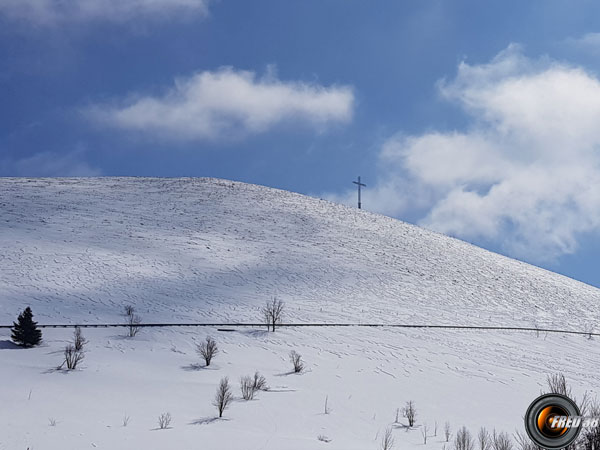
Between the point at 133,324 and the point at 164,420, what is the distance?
1046 centimetres

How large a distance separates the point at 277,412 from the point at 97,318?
12849 millimetres

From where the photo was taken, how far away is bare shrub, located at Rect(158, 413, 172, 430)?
13.5 metres

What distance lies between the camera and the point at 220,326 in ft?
84.4

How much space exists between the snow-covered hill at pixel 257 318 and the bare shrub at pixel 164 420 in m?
0.23

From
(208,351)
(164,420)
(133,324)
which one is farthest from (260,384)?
(133,324)

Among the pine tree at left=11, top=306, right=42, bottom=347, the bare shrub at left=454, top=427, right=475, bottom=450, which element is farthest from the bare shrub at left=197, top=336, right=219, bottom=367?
the bare shrub at left=454, top=427, right=475, bottom=450

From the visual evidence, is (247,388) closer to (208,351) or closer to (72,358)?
(208,351)

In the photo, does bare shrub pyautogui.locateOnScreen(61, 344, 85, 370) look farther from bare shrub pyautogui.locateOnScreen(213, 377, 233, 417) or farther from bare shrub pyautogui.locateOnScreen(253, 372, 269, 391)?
bare shrub pyautogui.locateOnScreen(253, 372, 269, 391)

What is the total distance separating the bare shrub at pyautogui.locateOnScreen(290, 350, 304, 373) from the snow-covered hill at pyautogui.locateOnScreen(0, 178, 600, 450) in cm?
39

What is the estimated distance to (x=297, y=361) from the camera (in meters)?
20.3

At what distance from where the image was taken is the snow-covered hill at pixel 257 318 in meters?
14.6

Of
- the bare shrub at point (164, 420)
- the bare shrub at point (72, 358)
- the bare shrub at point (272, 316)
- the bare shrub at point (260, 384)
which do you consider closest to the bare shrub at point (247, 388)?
the bare shrub at point (260, 384)

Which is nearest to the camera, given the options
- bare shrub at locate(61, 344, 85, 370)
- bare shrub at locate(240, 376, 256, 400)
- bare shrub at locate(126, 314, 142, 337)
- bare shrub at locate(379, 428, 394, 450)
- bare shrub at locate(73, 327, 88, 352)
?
bare shrub at locate(379, 428, 394, 450)

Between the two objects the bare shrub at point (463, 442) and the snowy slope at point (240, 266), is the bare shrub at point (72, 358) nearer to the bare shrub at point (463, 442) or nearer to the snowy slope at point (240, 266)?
the snowy slope at point (240, 266)
